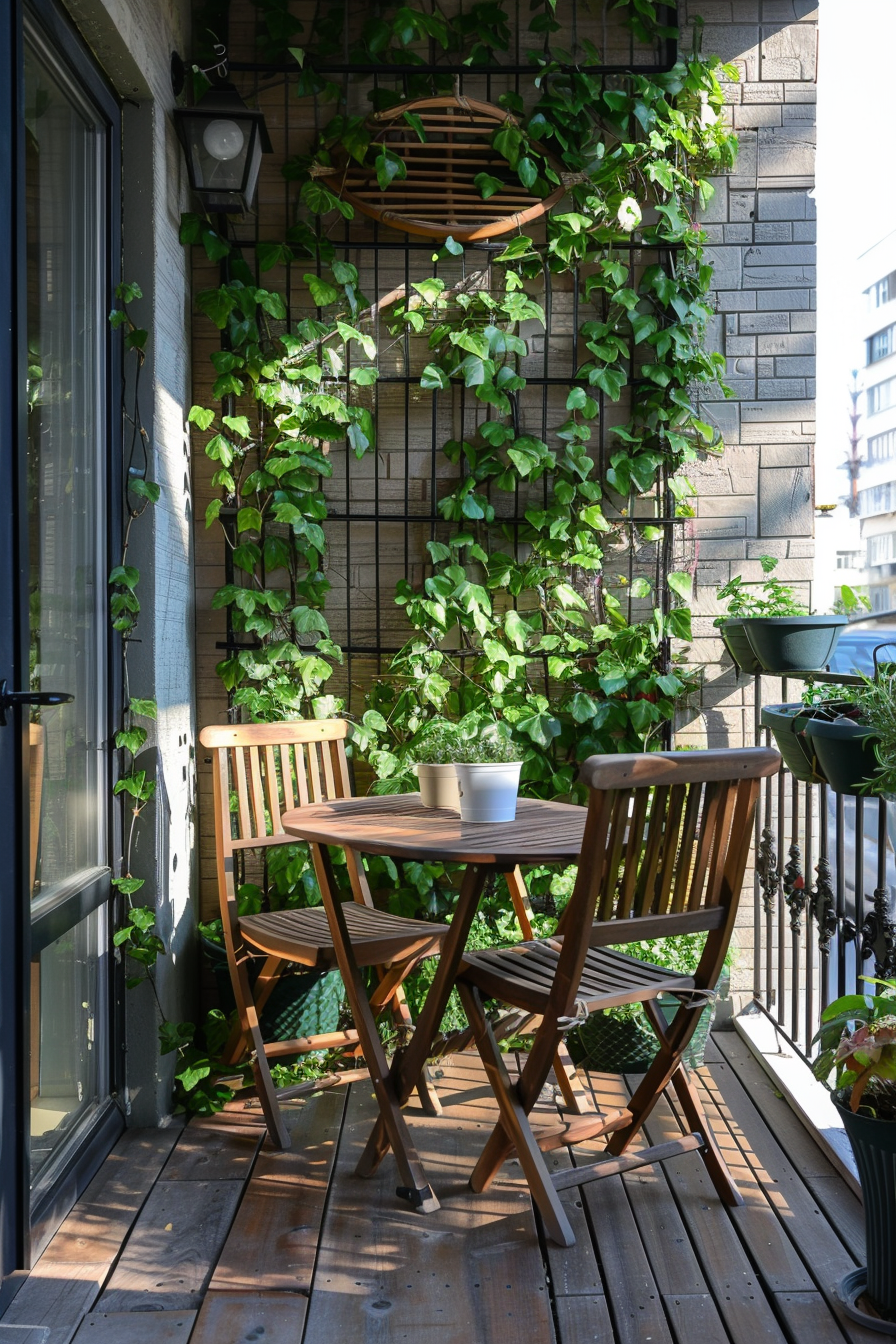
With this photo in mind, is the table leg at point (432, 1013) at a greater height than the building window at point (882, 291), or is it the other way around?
the building window at point (882, 291)

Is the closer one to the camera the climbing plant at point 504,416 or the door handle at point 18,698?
the door handle at point 18,698

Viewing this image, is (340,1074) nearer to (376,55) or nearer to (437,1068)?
(437,1068)

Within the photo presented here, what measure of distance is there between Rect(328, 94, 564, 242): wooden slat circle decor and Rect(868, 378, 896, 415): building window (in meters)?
1.30

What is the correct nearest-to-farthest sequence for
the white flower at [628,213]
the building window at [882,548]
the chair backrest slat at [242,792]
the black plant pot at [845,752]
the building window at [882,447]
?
the black plant pot at [845,752]
the chair backrest slat at [242,792]
the white flower at [628,213]
the building window at [882,548]
the building window at [882,447]

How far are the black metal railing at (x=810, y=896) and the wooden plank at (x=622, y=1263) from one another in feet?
1.70

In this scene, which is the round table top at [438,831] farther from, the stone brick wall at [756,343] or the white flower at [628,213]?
the white flower at [628,213]

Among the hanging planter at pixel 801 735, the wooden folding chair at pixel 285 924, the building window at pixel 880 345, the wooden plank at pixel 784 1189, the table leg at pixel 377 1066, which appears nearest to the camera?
the wooden plank at pixel 784 1189

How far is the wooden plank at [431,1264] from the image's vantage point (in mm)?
1917

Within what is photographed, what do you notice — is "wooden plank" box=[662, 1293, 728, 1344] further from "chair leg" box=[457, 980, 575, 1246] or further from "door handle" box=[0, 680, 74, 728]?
"door handle" box=[0, 680, 74, 728]

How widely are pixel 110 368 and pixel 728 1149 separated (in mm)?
2381

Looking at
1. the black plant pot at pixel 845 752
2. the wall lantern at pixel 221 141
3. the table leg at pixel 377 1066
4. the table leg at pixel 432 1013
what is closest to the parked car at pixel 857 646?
the black plant pot at pixel 845 752

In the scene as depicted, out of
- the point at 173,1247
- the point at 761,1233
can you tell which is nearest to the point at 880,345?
the point at 761,1233

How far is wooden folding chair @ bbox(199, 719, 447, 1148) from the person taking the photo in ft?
8.54

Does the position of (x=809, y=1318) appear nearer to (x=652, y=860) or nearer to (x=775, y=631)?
(x=652, y=860)
